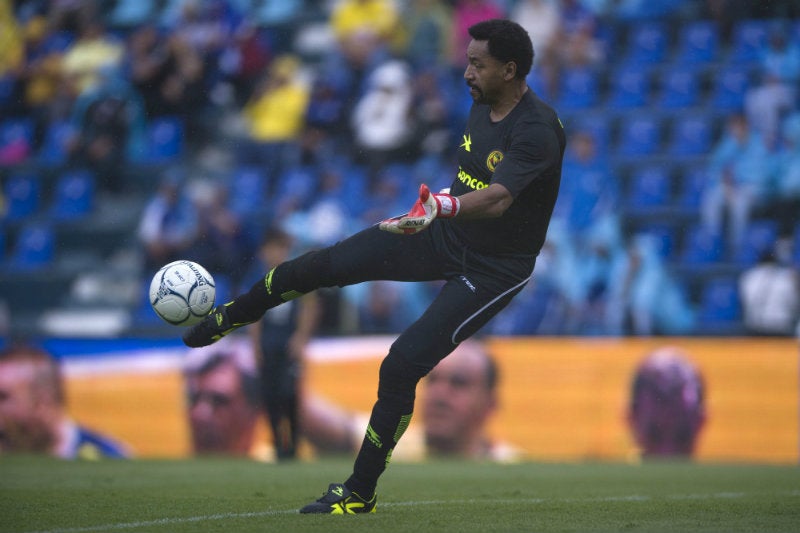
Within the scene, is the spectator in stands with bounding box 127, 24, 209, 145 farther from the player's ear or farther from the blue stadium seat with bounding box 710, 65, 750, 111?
the player's ear

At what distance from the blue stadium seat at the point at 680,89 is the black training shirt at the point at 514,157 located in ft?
31.2

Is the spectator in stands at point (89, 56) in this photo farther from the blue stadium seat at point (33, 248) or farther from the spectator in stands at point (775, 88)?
the spectator in stands at point (775, 88)

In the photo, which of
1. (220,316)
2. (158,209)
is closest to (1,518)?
(220,316)

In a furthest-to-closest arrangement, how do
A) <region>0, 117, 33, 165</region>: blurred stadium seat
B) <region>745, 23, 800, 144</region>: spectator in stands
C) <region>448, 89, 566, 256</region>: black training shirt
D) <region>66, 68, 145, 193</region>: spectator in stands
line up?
1. <region>0, 117, 33, 165</region>: blurred stadium seat
2. <region>66, 68, 145, 193</region>: spectator in stands
3. <region>745, 23, 800, 144</region>: spectator in stands
4. <region>448, 89, 566, 256</region>: black training shirt

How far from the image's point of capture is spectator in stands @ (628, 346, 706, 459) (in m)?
11.9

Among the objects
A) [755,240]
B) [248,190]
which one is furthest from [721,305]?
[248,190]

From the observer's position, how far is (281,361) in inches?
482

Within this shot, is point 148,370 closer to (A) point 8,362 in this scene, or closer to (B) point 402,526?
(A) point 8,362

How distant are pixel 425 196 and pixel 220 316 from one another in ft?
5.38

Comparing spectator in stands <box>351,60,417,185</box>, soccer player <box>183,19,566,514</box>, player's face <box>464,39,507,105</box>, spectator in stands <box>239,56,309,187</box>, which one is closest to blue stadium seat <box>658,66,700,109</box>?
spectator in stands <box>351,60,417,185</box>

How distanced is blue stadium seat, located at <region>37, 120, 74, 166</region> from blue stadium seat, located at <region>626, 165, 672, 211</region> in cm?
873

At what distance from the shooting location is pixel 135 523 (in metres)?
5.68

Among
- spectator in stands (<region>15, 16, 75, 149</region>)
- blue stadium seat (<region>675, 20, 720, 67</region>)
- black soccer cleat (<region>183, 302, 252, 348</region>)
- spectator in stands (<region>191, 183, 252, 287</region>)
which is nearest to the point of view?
black soccer cleat (<region>183, 302, 252, 348</region>)

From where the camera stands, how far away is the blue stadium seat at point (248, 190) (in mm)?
16469
